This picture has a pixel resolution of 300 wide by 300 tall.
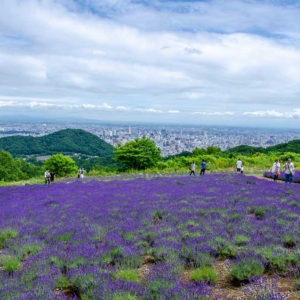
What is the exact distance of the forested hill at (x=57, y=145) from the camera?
130625 millimetres

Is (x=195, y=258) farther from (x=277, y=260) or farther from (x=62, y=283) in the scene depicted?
(x=62, y=283)

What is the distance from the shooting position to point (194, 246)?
7.80 metres

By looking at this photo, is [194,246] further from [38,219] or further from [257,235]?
[38,219]

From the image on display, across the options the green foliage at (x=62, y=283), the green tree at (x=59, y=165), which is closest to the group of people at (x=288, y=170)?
the green foliage at (x=62, y=283)

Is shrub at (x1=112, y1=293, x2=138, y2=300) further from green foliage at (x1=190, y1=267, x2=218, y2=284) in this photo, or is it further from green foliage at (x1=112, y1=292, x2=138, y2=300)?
green foliage at (x1=190, y1=267, x2=218, y2=284)

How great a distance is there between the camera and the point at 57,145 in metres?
136

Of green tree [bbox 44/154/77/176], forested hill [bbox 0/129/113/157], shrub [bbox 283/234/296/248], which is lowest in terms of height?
forested hill [bbox 0/129/113/157]

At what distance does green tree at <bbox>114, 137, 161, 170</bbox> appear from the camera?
37.2 meters

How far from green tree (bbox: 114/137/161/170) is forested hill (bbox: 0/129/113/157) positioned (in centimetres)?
8906

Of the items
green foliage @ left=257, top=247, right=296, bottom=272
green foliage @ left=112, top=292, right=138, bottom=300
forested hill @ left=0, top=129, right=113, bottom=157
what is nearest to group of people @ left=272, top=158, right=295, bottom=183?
green foliage @ left=257, top=247, right=296, bottom=272

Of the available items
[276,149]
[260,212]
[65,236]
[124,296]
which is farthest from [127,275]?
[276,149]

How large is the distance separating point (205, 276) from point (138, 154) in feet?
102

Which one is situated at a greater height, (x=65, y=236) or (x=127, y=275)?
A: (x=127, y=275)

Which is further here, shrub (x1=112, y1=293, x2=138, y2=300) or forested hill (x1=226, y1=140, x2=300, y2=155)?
forested hill (x1=226, y1=140, x2=300, y2=155)
